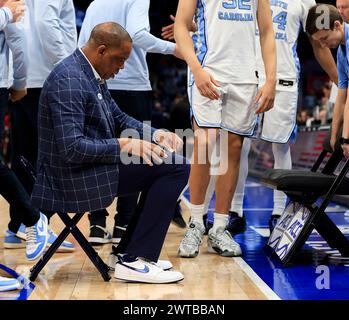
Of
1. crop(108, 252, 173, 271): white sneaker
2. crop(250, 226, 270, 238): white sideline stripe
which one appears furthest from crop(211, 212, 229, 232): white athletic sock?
crop(250, 226, 270, 238): white sideline stripe

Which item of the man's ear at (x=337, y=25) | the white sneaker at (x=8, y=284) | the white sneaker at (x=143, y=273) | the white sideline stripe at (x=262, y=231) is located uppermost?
the man's ear at (x=337, y=25)

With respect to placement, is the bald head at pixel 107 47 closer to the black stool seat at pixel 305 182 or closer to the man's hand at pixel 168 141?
the man's hand at pixel 168 141

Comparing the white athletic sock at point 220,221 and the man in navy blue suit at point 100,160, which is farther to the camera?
the white athletic sock at point 220,221

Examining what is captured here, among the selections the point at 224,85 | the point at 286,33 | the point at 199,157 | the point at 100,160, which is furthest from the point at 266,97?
the point at 100,160

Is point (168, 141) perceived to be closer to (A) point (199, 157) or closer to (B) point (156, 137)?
(B) point (156, 137)

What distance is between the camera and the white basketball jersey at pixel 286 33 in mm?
4758

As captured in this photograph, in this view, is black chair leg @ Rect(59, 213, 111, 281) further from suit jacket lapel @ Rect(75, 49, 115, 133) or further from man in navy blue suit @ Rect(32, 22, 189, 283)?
suit jacket lapel @ Rect(75, 49, 115, 133)

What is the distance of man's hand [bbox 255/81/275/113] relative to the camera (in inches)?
152

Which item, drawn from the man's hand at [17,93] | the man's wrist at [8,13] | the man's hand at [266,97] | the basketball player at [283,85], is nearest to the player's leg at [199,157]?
the man's hand at [266,97]

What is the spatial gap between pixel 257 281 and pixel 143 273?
561 millimetres

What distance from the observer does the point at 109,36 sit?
10.1 feet

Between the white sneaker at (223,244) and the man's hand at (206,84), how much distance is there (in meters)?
0.81

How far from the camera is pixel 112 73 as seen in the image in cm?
320

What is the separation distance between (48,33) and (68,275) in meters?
1.59
